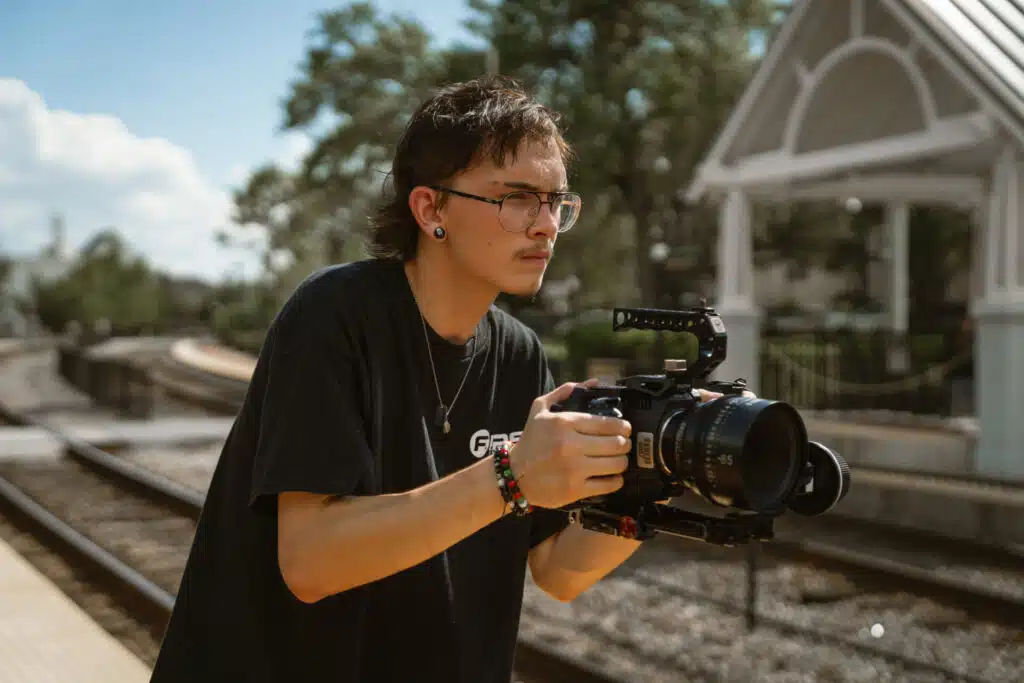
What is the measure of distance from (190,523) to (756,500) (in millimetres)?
7974

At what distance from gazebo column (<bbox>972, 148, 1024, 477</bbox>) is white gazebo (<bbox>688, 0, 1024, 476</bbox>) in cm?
1

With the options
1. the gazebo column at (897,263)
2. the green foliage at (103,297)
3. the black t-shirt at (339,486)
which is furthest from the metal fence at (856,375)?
the green foliage at (103,297)

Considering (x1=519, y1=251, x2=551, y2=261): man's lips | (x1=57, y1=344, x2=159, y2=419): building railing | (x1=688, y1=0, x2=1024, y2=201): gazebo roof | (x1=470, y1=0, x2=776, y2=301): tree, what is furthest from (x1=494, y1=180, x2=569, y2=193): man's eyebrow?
(x1=470, y1=0, x2=776, y2=301): tree

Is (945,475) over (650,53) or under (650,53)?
under

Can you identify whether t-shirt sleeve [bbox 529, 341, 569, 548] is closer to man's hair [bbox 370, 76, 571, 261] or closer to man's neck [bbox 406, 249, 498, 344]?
man's neck [bbox 406, 249, 498, 344]

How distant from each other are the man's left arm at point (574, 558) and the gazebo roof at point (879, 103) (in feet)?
28.7

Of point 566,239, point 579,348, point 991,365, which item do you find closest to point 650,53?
point 566,239

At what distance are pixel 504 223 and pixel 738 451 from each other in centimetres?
58

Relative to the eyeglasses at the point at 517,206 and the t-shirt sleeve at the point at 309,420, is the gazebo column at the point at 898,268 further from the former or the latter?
the t-shirt sleeve at the point at 309,420

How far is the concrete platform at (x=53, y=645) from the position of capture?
357 cm

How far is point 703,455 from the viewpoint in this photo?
1.62 metres

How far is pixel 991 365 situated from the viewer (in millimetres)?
10078

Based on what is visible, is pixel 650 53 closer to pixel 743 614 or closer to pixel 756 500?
pixel 743 614

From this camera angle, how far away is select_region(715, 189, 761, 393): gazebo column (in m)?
13.6
